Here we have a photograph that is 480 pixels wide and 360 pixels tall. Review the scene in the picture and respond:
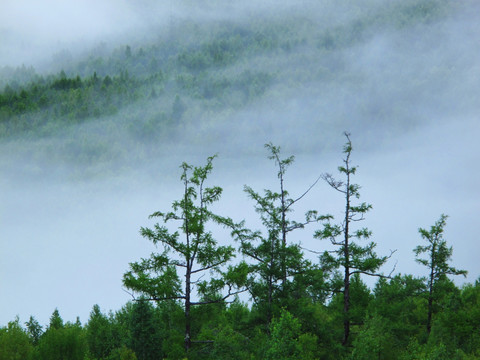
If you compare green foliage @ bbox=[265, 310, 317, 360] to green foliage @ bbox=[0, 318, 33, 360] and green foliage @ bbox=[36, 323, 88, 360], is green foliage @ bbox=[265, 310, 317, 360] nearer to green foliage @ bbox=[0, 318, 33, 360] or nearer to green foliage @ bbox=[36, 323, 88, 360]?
green foliage @ bbox=[36, 323, 88, 360]

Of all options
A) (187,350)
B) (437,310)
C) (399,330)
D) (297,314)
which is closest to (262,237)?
(297,314)

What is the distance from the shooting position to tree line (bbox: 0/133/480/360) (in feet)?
101

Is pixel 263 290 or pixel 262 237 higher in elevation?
pixel 262 237

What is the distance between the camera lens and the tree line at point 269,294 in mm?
30672

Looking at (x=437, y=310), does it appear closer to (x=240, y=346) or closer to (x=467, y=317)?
(x=467, y=317)

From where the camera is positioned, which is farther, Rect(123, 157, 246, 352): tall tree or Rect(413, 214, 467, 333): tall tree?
Rect(413, 214, 467, 333): tall tree

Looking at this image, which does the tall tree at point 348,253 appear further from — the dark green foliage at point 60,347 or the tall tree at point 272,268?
the dark green foliage at point 60,347

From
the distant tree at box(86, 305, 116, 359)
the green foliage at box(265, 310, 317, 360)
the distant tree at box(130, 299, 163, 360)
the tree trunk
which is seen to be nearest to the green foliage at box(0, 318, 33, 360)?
the distant tree at box(86, 305, 116, 359)

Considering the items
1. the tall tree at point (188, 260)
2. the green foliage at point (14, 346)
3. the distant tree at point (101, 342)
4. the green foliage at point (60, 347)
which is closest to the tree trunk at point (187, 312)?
the tall tree at point (188, 260)

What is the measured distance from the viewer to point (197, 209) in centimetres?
3195

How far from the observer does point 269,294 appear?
34812 mm

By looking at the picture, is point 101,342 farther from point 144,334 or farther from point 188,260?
point 188,260

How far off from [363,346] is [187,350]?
9323mm

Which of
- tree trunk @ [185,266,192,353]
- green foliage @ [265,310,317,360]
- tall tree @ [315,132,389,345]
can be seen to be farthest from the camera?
tall tree @ [315,132,389,345]
